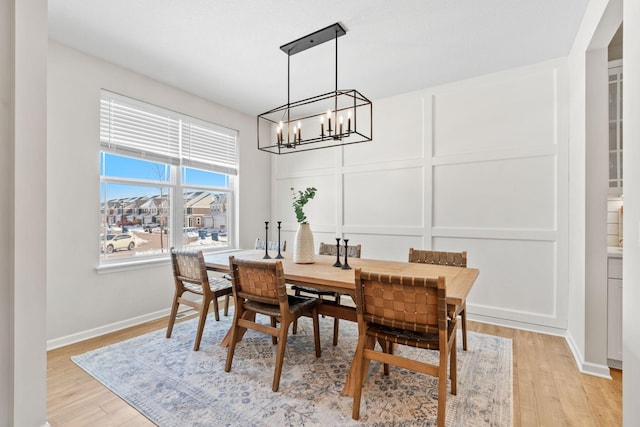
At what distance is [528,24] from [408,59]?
0.95 m

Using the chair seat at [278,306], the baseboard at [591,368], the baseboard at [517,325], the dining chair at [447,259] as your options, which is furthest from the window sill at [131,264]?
the baseboard at [591,368]

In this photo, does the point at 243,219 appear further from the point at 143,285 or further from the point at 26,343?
the point at 26,343

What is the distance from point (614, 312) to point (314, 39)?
3.10 metres

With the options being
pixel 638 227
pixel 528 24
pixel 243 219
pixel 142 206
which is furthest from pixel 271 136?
pixel 638 227

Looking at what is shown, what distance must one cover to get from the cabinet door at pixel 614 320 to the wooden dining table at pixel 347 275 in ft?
3.15

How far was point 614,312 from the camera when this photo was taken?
7.23 ft

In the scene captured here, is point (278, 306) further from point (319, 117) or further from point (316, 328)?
point (319, 117)

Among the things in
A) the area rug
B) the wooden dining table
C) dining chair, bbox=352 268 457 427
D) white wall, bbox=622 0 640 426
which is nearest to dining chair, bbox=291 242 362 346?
the area rug

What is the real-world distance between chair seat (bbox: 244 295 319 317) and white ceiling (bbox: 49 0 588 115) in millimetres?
2119

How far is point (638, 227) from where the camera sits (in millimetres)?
1266

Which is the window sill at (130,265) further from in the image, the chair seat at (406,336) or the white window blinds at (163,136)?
the chair seat at (406,336)

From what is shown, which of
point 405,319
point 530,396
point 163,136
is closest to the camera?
point 405,319

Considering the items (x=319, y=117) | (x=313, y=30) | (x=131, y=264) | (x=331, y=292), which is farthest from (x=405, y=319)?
(x=319, y=117)

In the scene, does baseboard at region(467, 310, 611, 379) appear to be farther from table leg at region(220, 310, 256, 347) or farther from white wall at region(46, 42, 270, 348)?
white wall at region(46, 42, 270, 348)
